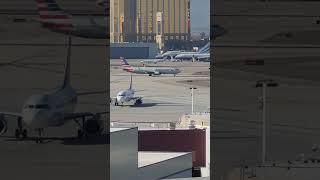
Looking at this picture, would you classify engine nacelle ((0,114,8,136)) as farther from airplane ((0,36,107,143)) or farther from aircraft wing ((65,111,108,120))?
aircraft wing ((65,111,108,120))

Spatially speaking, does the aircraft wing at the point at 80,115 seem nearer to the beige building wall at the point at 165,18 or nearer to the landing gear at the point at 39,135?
the landing gear at the point at 39,135

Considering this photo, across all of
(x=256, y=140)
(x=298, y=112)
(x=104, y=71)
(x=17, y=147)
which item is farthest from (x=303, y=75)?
(x=17, y=147)

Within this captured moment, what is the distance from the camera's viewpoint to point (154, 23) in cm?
6047

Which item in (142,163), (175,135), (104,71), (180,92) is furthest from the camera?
(180,92)

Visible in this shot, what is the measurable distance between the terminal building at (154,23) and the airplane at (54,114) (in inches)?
1802

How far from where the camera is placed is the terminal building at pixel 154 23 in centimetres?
5362

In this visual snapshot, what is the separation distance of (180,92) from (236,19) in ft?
86.3

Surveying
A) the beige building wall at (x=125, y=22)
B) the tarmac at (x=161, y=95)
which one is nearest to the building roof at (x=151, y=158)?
the tarmac at (x=161, y=95)

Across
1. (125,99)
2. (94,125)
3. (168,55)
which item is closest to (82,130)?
(94,125)

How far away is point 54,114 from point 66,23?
2.91 feet

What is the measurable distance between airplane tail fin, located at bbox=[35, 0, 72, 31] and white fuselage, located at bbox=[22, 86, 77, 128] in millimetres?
588

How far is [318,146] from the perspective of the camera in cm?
603

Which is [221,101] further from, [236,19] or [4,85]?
[4,85]

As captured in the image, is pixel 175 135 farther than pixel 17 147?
Yes
